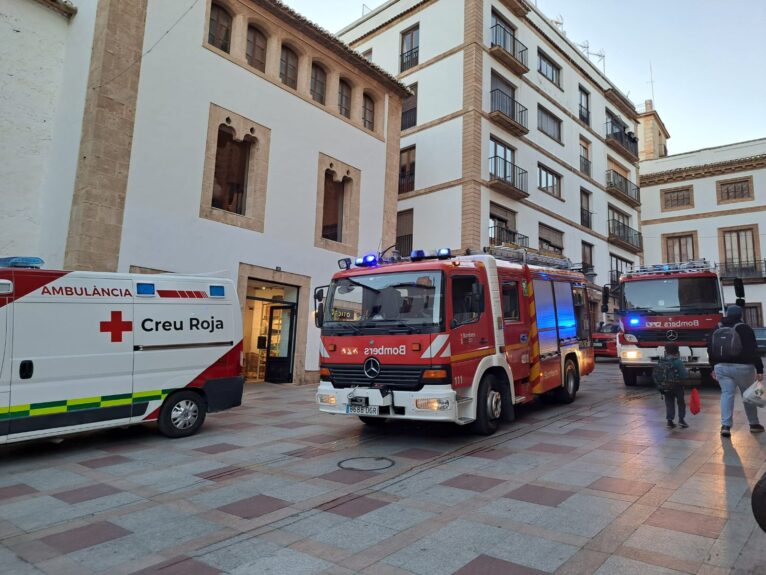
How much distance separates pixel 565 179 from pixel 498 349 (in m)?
23.5

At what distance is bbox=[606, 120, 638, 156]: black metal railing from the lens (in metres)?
34.7

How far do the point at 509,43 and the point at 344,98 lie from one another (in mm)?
12014

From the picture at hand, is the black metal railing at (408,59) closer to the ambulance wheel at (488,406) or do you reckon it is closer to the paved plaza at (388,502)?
the ambulance wheel at (488,406)

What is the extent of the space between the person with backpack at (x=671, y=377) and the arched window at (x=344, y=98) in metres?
13.4

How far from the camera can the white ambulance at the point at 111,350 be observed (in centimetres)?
666

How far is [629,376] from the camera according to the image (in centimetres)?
1436

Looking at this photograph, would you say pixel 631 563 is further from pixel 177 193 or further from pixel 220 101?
pixel 220 101

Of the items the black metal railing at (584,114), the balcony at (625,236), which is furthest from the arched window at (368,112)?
the balcony at (625,236)

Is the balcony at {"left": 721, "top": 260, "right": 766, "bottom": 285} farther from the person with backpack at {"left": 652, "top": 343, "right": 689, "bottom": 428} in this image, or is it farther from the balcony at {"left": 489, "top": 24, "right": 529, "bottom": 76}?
the person with backpack at {"left": 652, "top": 343, "right": 689, "bottom": 428}

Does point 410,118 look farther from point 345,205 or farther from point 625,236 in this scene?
point 625,236

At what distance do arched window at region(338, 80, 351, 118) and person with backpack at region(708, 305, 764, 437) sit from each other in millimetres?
13862

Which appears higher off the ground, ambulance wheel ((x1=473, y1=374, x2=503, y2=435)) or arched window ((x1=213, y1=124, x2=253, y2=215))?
arched window ((x1=213, y1=124, x2=253, y2=215))

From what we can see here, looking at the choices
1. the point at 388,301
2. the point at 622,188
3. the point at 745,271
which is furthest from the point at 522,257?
the point at 745,271

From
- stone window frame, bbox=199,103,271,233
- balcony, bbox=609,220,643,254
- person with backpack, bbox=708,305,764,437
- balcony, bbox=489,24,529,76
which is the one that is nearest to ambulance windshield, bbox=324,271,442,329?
person with backpack, bbox=708,305,764,437
